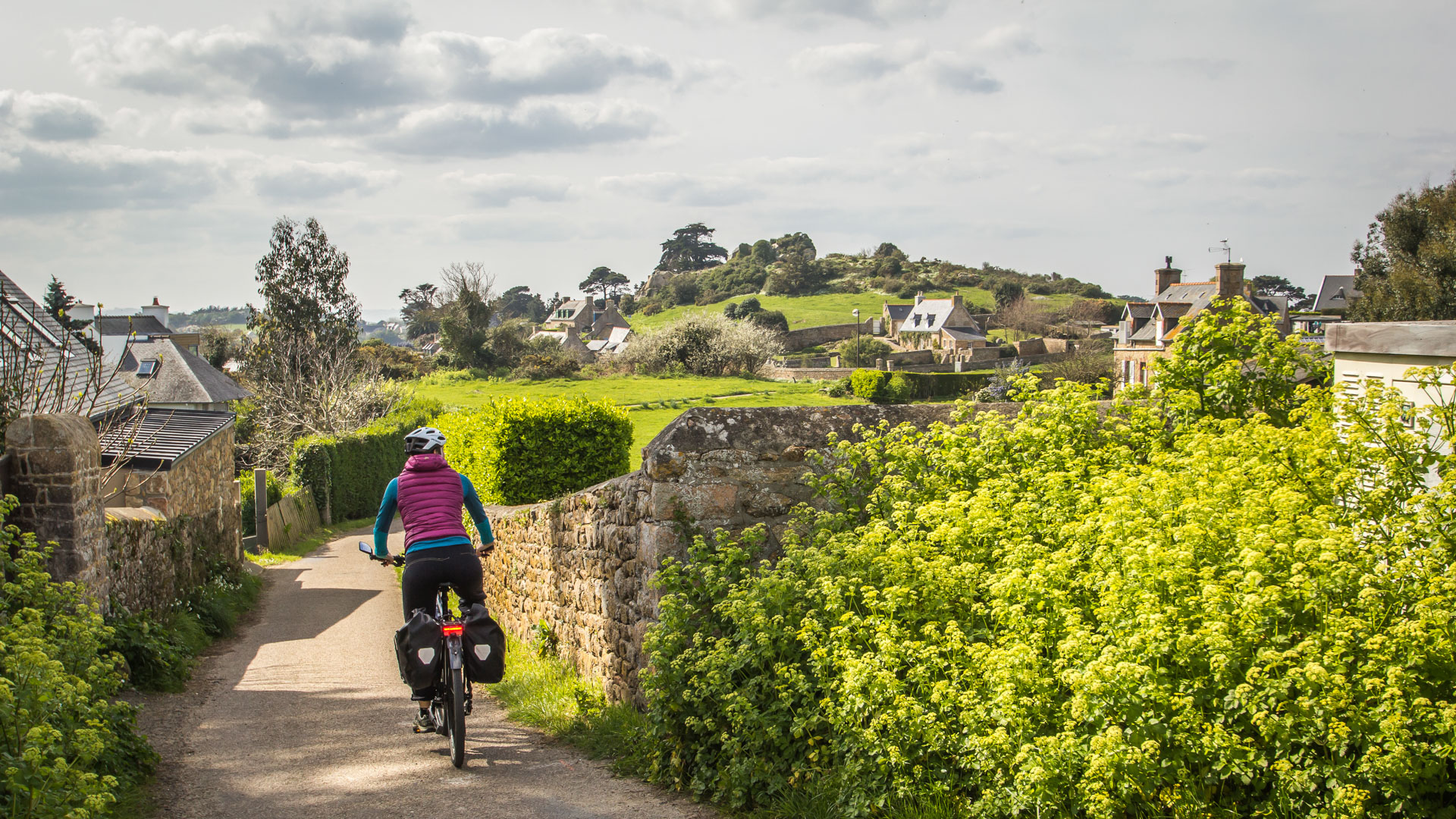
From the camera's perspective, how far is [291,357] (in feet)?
148

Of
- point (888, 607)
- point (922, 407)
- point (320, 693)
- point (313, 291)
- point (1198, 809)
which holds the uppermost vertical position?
point (313, 291)

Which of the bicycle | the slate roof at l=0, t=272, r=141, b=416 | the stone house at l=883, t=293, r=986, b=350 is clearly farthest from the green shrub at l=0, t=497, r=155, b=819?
the stone house at l=883, t=293, r=986, b=350

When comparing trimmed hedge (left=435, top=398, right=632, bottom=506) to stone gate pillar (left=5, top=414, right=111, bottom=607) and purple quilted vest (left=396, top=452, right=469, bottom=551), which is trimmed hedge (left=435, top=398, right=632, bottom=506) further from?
purple quilted vest (left=396, top=452, right=469, bottom=551)

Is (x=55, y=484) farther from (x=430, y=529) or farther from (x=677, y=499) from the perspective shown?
(x=677, y=499)

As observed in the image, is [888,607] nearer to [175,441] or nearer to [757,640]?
[757,640]

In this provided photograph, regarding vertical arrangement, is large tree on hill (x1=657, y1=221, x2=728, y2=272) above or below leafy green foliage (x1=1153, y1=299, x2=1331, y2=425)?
above

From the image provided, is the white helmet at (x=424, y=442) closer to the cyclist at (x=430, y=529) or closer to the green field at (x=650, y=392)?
the cyclist at (x=430, y=529)

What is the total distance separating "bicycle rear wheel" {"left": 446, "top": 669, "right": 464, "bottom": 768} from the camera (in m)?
5.36

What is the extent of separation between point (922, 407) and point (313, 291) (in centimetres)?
5255

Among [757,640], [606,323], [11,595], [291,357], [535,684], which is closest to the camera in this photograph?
[757,640]

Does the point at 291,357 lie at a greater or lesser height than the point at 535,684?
greater

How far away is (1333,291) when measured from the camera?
52.9 m

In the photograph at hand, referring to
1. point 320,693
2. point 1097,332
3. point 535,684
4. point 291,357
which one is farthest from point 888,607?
point 1097,332

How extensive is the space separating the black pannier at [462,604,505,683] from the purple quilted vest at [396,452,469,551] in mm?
565
